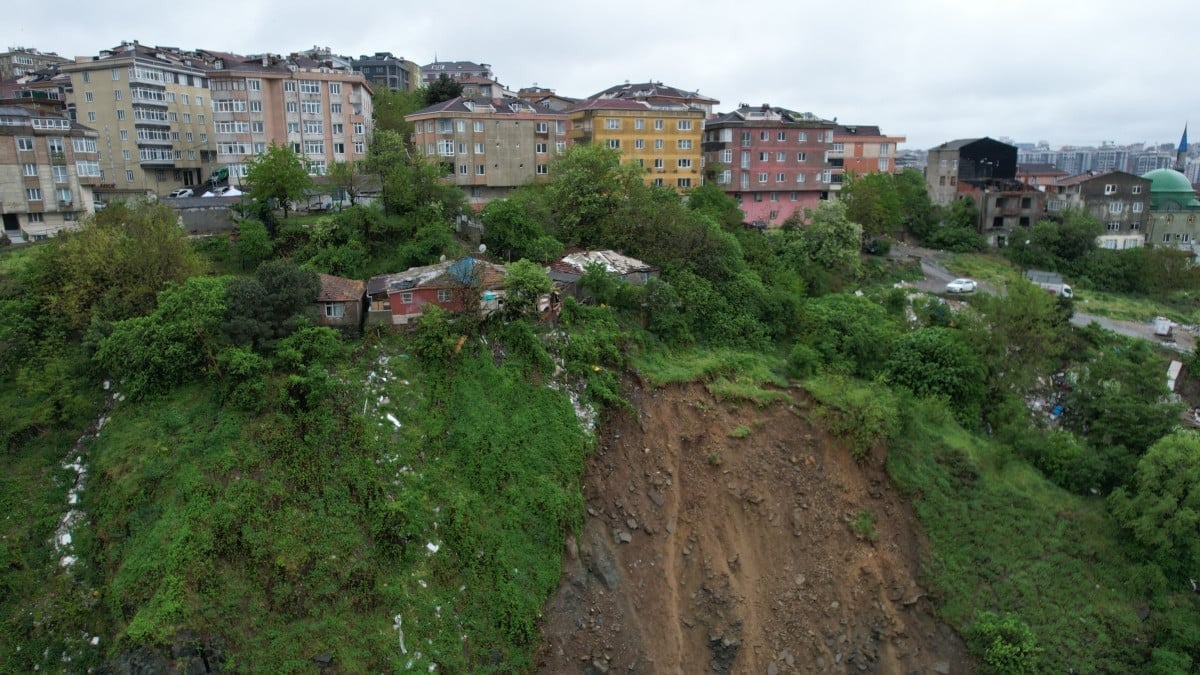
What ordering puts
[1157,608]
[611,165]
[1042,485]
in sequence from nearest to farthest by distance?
[1157,608]
[1042,485]
[611,165]

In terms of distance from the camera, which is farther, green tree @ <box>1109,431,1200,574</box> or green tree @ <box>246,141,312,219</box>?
green tree @ <box>246,141,312,219</box>

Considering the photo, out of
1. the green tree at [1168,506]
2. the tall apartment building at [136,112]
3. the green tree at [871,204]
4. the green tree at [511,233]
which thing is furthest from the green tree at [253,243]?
the green tree at [1168,506]

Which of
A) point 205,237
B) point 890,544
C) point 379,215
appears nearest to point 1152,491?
point 890,544

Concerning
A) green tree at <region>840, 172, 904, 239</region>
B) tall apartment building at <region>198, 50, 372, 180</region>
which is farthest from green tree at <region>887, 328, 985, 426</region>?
tall apartment building at <region>198, 50, 372, 180</region>

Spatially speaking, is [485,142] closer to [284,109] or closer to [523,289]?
[284,109]

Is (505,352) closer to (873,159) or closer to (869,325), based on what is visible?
(869,325)

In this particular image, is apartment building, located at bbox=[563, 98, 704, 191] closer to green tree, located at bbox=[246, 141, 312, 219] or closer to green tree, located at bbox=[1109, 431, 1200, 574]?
green tree, located at bbox=[246, 141, 312, 219]

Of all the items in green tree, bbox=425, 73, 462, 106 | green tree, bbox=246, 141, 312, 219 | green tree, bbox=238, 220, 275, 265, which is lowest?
green tree, bbox=238, 220, 275, 265
